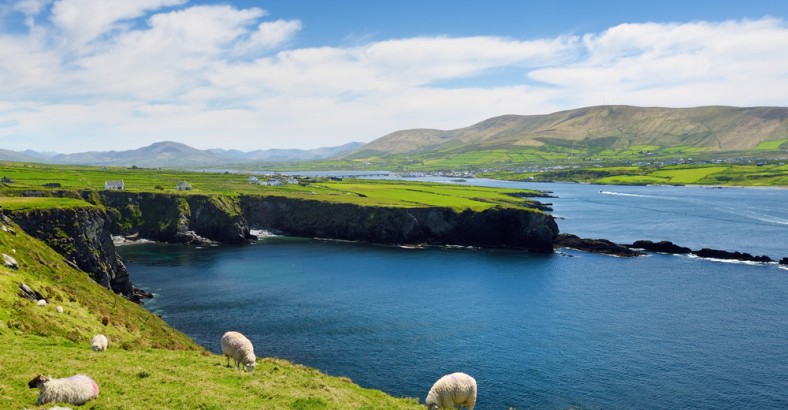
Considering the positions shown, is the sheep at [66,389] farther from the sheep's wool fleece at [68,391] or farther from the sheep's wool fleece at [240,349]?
the sheep's wool fleece at [240,349]

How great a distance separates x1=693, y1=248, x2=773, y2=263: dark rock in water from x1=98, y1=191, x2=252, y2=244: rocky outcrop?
359 feet

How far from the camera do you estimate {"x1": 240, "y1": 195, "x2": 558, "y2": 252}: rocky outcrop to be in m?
126

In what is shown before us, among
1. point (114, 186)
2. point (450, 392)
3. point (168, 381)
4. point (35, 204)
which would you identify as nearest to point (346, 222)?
point (114, 186)

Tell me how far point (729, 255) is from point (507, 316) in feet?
218

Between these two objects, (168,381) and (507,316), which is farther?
(507,316)

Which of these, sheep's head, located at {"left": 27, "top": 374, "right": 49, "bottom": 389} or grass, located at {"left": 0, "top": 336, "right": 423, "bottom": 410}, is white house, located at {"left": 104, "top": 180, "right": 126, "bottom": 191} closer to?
grass, located at {"left": 0, "top": 336, "right": 423, "bottom": 410}

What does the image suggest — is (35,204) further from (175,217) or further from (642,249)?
(642,249)

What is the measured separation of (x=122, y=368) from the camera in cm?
2733

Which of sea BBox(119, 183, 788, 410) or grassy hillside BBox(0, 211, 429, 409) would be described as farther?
sea BBox(119, 183, 788, 410)

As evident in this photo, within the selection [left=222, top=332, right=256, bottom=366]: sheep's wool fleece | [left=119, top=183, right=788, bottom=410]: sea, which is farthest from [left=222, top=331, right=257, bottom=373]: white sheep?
[left=119, top=183, right=788, bottom=410]: sea

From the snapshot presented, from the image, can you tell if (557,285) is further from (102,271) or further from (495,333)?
(102,271)

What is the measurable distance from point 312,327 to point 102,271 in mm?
31935

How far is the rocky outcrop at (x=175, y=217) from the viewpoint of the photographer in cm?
13155

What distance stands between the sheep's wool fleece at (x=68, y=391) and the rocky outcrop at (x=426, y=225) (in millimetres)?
111171
